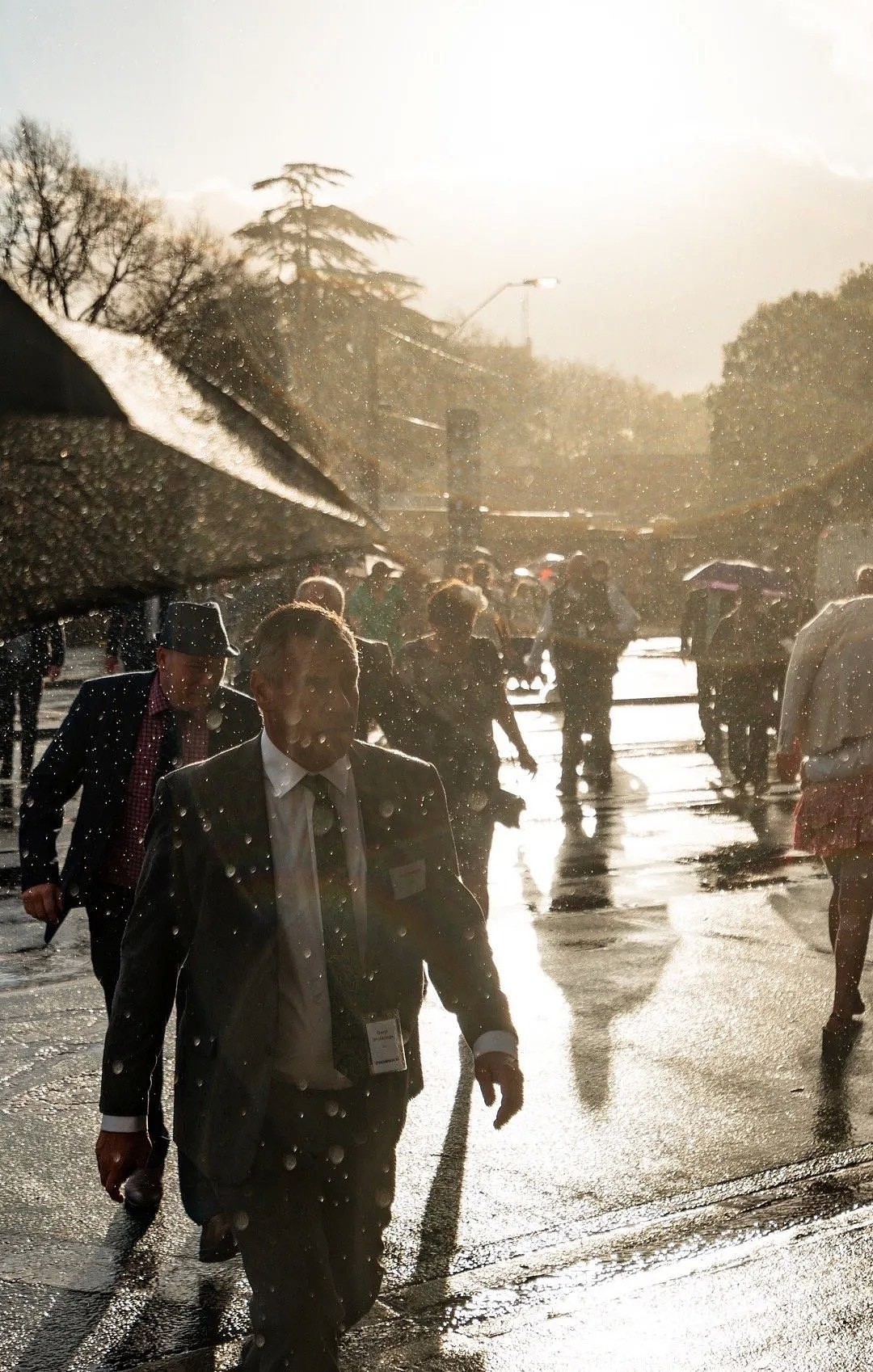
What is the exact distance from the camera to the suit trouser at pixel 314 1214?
3.07 metres

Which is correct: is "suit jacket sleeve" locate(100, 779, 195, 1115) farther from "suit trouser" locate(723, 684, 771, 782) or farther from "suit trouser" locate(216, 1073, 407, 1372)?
"suit trouser" locate(723, 684, 771, 782)

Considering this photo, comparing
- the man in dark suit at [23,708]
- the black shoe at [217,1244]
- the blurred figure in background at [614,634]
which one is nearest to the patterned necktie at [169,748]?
the black shoe at [217,1244]

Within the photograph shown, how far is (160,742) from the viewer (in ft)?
16.6

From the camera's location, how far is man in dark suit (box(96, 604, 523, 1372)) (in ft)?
10.3

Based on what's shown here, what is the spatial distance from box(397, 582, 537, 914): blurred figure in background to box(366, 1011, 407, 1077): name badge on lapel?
13.2 feet

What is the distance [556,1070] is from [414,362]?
71099mm

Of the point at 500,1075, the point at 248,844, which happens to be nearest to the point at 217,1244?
the point at 500,1075

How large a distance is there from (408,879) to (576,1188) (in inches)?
87.2

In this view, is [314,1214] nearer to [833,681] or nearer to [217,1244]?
[217,1244]

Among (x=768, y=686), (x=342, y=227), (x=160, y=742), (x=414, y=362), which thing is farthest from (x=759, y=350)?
(x=160, y=742)

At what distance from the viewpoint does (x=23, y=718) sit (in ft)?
51.4

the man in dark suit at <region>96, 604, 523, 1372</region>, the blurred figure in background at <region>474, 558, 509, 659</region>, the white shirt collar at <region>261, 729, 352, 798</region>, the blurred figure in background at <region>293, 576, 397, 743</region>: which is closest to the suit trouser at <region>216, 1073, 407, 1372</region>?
the man in dark suit at <region>96, 604, 523, 1372</region>

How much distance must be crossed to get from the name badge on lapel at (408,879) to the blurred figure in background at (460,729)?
12.5 feet

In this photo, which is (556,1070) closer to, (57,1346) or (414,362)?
(57,1346)
